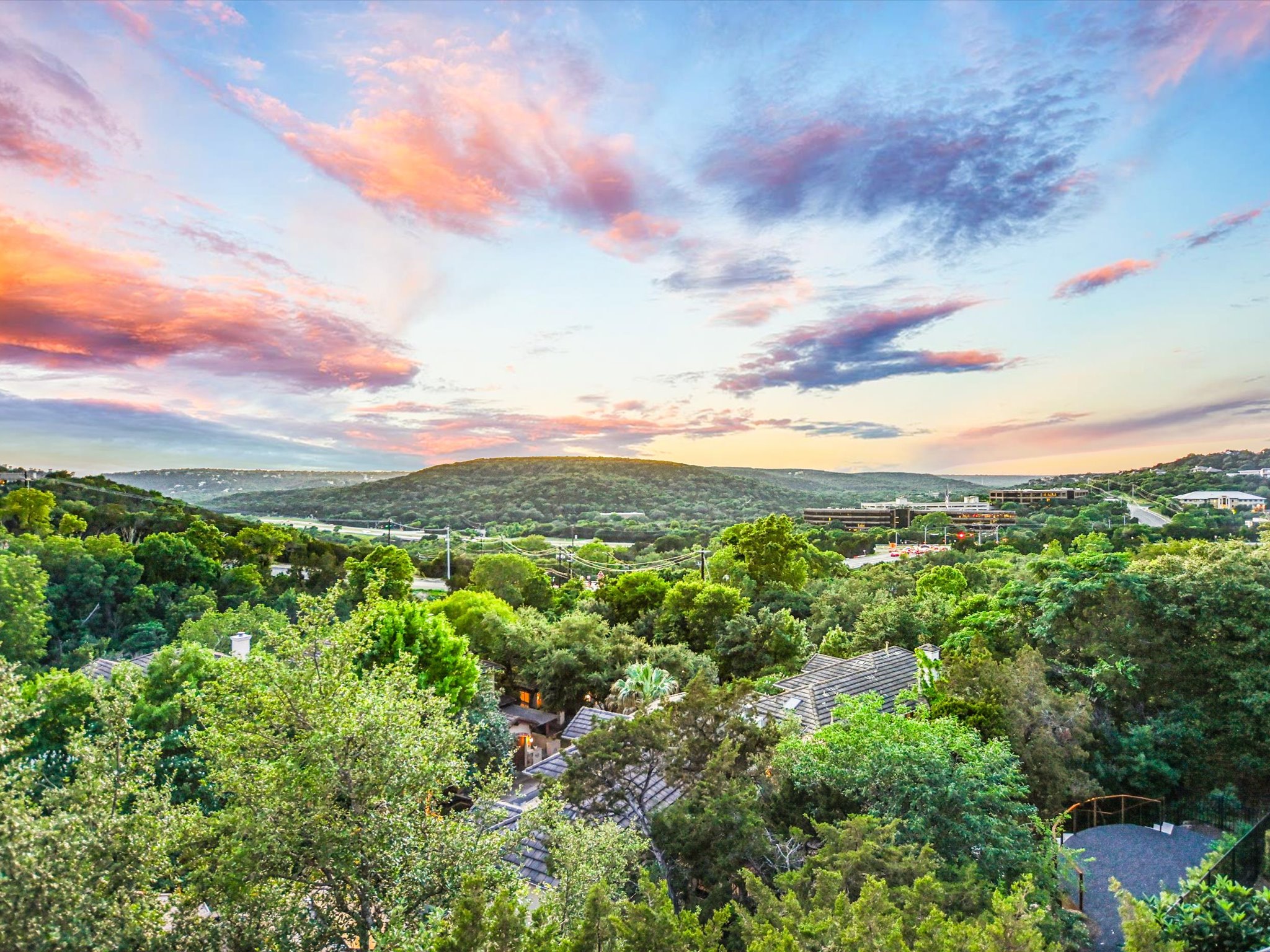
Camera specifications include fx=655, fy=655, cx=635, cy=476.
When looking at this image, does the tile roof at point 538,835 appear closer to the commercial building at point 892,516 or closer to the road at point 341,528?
the road at point 341,528

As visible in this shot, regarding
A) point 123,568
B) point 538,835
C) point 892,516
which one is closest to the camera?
point 538,835

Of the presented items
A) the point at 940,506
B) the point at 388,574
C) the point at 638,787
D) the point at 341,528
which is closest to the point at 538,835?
the point at 638,787

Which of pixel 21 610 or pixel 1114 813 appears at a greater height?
pixel 21 610

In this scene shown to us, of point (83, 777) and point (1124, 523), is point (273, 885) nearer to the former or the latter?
point (83, 777)

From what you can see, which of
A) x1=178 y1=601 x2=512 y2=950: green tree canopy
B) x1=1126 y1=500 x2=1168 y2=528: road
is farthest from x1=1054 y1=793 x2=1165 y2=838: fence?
x1=1126 y1=500 x2=1168 y2=528: road

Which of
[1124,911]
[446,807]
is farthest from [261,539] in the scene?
[1124,911]

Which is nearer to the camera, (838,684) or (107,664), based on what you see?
(838,684)

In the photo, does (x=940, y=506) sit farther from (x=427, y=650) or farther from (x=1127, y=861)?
(x=427, y=650)
